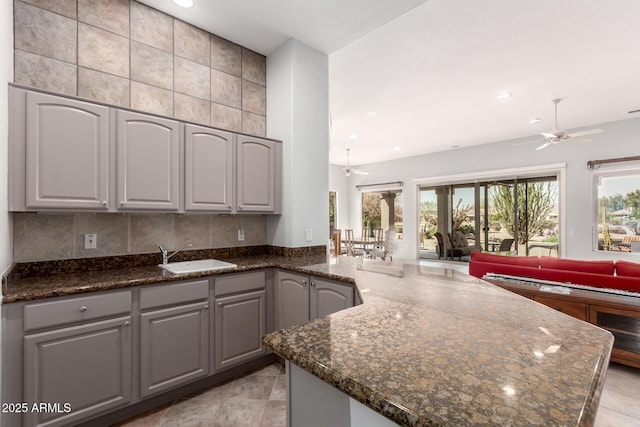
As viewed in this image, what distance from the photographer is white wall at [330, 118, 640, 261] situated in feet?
17.0

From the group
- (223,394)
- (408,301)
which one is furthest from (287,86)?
(223,394)

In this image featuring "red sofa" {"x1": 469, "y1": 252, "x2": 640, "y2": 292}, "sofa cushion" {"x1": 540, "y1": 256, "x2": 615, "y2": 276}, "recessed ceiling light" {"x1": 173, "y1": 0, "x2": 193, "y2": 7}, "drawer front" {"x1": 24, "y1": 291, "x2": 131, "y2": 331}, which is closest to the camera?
"drawer front" {"x1": 24, "y1": 291, "x2": 131, "y2": 331}

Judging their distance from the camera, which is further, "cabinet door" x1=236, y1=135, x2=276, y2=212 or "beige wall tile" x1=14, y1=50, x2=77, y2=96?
"cabinet door" x1=236, y1=135, x2=276, y2=212

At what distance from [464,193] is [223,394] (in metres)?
6.75

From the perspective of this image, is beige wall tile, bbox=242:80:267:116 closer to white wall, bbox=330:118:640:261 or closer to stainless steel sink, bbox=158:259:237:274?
stainless steel sink, bbox=158:259:237:274

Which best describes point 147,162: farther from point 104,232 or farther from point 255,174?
point 255,174

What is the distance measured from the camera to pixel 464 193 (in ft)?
23.6

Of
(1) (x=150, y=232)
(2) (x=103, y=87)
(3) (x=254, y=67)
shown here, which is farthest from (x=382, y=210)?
(2) (x=103, y=87)

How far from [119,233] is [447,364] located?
2456 mm

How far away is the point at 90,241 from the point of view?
7.17 feet

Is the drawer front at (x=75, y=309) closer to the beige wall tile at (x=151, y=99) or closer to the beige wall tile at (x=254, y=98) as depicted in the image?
the beige wall tile at (x=151, y=99)

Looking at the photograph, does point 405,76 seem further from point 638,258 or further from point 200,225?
point 638,258

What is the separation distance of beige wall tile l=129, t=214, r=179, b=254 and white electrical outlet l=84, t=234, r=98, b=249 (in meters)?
0.23

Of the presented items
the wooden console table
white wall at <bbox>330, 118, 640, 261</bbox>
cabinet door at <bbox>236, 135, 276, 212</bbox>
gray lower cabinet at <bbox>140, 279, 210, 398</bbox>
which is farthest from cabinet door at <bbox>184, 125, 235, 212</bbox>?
white wall at <bbox>330, 118, 640, 261</bbox>
